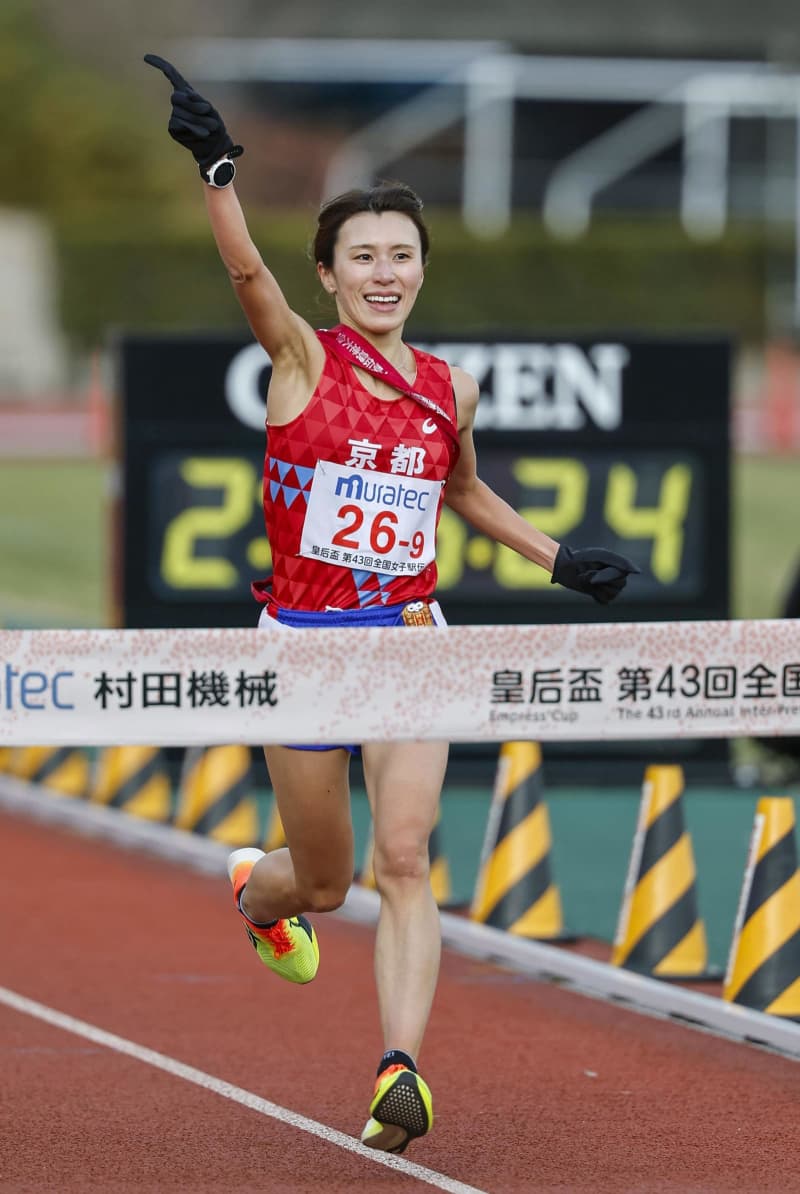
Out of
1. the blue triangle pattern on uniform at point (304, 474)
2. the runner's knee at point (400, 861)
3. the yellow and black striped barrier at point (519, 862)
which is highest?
the blue triangle pattern on uniform at point (304, 474)

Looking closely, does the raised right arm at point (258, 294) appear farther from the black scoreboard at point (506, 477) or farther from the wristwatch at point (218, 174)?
the black scoreboard at point (506, 477)

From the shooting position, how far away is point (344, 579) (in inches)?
253

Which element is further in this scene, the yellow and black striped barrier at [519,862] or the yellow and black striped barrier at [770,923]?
the yellow and black striped barrier at [519,862]

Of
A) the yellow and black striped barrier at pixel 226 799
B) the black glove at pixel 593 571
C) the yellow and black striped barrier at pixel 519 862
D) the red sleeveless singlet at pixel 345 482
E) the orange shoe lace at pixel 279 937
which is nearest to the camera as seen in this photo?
the red sleeveless singlet at pixel 345 482

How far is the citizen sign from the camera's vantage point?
14273mm

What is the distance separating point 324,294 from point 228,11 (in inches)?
2622

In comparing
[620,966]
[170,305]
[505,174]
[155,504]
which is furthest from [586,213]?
[620,966]

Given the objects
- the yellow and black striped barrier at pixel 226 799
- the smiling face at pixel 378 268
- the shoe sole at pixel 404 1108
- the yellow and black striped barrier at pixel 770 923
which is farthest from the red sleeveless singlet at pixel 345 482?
the yellow and black striped barrier at pixel 226 799

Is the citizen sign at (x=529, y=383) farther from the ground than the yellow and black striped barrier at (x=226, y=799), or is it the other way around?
the citizen sign at (x=529, y=383)

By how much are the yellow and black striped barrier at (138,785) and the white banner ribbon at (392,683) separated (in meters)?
6.85

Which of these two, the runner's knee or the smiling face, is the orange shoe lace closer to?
the runner's knee

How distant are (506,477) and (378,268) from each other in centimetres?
783

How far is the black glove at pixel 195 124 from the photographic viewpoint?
594 centimetres

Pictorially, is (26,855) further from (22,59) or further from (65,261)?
(22,59)
